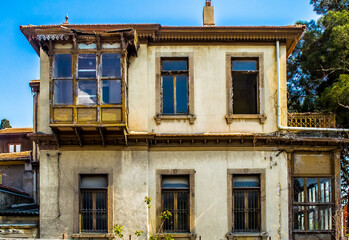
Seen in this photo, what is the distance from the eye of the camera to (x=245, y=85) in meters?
17.0

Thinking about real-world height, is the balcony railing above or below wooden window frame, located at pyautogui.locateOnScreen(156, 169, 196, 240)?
above

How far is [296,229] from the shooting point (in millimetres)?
16344

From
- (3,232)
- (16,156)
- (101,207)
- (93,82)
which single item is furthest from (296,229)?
(16,156)

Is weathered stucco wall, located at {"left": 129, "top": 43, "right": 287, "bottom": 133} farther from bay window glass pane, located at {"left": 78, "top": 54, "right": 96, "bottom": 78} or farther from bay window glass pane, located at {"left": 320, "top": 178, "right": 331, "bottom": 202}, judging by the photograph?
bay window glass pane, located at {"left": 320, "top": 178, "right": 331, "bottom": 202}

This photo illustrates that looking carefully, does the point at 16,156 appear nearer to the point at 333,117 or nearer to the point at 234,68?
the point at 234,68

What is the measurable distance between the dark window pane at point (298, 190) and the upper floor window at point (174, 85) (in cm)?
460

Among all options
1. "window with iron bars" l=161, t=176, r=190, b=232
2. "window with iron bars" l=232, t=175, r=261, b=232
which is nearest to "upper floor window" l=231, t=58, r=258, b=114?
"window with iron bars" l=232, t=175, r=261, b=232

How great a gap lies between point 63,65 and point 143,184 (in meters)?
4.81

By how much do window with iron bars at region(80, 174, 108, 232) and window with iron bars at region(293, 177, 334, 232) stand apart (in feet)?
21.7

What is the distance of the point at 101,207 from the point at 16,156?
9.29 meters

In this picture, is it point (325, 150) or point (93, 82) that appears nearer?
point (93, 82)


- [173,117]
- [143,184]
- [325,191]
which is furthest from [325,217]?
[143,184]

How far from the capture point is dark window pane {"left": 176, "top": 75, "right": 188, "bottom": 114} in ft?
54.7

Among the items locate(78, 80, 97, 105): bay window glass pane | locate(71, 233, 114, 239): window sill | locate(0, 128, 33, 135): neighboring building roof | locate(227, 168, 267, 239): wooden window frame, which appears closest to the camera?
locate(78, 80, 97, 105): bay window glass pane
